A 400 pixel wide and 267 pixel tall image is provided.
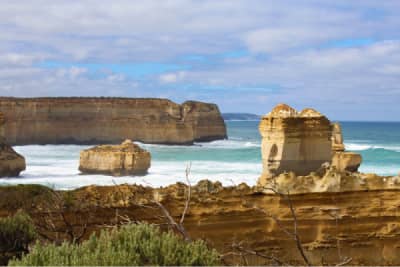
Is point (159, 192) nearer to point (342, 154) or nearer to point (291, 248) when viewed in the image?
point (291, 248)

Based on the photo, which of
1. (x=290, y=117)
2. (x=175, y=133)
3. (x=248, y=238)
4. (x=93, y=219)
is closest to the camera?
(x=93, y=219)

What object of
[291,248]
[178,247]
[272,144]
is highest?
[272,144]

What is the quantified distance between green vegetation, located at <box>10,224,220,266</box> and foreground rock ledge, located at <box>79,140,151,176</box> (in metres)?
33.4

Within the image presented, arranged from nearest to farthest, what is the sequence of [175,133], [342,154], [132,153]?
[342,154]
[132,153]
[175,133]

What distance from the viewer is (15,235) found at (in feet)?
30.7

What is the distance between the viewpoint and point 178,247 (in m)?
6.80

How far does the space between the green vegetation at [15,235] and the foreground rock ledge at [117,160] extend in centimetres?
3053

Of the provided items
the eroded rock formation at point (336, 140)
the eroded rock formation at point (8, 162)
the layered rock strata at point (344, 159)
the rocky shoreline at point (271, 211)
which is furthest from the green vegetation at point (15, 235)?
the eroded rock formation at point (8, 162)

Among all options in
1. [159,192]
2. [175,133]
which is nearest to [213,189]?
[159,192]

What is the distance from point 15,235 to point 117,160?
3131 centimetres

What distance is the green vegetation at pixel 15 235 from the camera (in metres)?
9.07

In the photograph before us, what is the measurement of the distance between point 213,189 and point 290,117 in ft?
19.4

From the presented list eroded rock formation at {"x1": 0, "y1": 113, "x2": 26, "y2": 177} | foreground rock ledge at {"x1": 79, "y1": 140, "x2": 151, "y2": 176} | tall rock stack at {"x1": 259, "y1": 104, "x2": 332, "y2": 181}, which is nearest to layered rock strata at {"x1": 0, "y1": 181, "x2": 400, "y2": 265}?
tall rock stack at {"x1": 259, "y1": 104, "x2": 332, "y2": 181}

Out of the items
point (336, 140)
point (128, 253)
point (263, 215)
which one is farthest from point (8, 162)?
point (128, 253)
